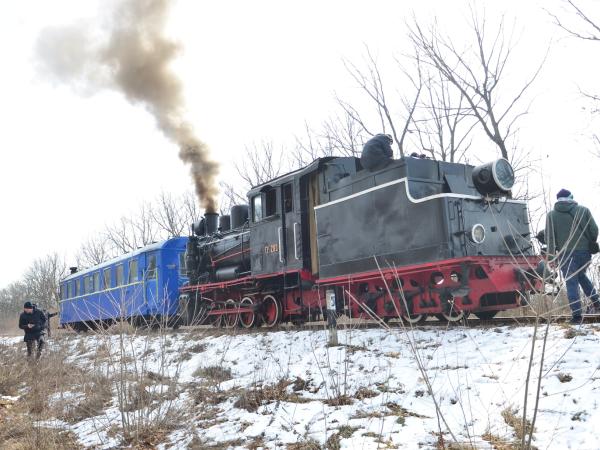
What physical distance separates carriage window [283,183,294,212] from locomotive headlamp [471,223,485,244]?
3951mm

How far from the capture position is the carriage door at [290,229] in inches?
387

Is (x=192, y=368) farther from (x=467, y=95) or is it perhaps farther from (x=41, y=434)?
(x=467, y=95)

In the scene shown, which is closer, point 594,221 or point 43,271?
point 594,221

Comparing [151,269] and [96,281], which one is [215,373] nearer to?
[151,269]

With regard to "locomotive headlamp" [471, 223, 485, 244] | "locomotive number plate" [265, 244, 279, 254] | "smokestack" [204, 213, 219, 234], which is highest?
"smokestack" [204, 213, 219, 234]

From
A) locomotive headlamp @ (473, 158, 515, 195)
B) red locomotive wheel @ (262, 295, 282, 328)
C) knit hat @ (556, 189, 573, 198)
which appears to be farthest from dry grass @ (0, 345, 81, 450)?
knit hat @ (556, 189, 573, 198)

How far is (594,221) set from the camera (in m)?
6.85

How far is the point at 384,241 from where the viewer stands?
8078 millimetres

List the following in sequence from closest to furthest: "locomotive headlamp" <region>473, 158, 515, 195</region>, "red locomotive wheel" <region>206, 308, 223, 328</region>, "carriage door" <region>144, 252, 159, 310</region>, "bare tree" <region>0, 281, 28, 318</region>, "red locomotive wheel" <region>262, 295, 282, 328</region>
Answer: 1. "locomotive headlamp" <region>473, 158, 515, 195</region>
2. "red locomotive wheel" <region>262, 295, 282, 328</region>
3. "red locomotive wheel" <region>206, 308, 223, 328</region>
4. "carriage door" <region>144, 252, 159, 310</region>
5. "bare tree" <region>0, 281, 28, 318</region>

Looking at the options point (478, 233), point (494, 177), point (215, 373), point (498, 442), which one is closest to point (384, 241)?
point (478, 233)

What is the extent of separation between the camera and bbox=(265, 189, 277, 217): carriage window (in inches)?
417

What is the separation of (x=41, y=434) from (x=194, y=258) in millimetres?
8510

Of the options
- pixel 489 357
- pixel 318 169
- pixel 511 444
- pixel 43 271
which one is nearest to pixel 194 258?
pixel 318 169

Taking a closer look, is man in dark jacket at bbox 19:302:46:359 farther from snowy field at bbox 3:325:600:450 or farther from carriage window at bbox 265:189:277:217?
carriage window at bbox 265:189:277:217
